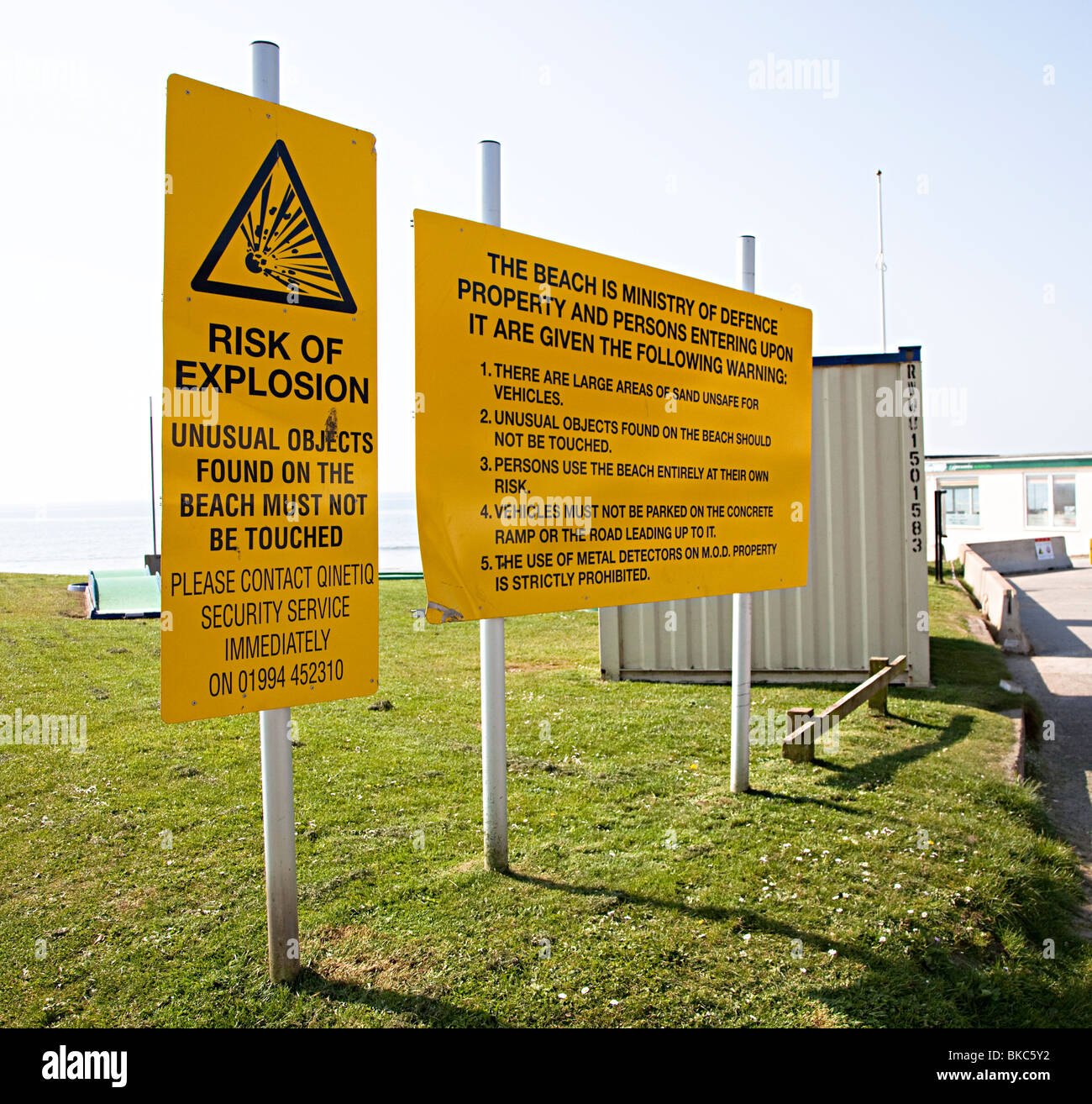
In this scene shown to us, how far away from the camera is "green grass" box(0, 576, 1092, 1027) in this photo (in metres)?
3.64

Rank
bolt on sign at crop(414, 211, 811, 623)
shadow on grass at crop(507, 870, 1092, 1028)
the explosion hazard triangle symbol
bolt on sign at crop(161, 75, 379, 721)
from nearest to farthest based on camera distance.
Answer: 1. bolt on sign at crop(161, 75, 379, 721)
2. the explosion hazard triangle symbol
3. shadow on grass at crop(507, 870, 1092, 1028)
4. bolt on sign at crop(414, 211, 811, 623)

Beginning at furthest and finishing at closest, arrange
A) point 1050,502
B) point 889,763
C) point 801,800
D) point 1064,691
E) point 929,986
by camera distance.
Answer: point 1050,502
point 1064,691
point 889,763
point 801,800
point 929,986

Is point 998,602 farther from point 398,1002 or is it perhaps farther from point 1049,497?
point 1049,497

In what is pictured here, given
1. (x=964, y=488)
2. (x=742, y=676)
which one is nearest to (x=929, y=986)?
(x=742, y=676)

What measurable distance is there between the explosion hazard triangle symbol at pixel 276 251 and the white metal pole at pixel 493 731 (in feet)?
4.47

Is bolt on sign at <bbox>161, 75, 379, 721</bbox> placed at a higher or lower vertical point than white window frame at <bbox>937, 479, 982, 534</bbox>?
lower

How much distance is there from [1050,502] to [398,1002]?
1356 inches

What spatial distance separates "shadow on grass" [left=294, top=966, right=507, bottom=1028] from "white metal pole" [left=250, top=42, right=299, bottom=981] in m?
0.13

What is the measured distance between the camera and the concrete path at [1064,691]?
6.72 m

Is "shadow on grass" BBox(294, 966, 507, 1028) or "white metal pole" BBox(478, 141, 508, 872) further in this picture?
"white metal pole" BBox(478, 141, 508, 872)

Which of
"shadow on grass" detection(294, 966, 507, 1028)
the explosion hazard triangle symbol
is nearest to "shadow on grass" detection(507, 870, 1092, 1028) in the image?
"shadow on grass" detection(294, 966, 507, 1028)

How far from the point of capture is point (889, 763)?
23.0 ft

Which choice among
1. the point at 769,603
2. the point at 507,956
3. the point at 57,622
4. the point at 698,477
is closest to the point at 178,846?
the point at 507,956

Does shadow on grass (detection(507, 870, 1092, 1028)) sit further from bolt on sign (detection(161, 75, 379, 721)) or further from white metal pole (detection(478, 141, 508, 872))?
bolt on sign (detection(161, 75, 379, 721))
